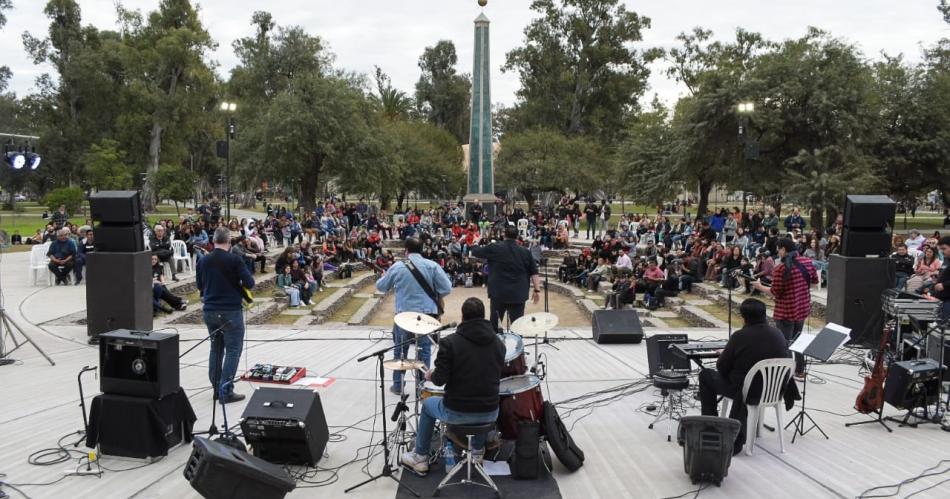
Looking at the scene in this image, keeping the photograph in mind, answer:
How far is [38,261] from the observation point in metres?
17.0

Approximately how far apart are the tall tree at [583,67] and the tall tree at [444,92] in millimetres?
17144

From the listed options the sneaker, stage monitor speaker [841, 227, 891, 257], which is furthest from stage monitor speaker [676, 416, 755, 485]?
stage monitor speaker [841, 227, 891, 257]

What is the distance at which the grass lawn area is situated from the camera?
15.7 metres

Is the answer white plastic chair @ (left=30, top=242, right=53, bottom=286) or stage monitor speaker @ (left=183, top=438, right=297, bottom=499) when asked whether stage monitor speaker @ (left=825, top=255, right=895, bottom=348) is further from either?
white plastic chair @ (left=30, top=242, right=53, bottom=286)

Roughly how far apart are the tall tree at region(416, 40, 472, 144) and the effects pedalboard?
59.2 m

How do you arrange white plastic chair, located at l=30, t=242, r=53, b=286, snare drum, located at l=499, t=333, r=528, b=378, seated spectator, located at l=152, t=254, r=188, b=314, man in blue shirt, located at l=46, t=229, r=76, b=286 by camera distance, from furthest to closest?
white plastic chair, located at l=30, t=242, r=53, b=286, man in blue shirt, located at l=46, t=229, r=76, b=286, seated spectator, located at l=152, t=254, r=188, b=314, snare drum, located at l=499, t=333, r=528, b=378

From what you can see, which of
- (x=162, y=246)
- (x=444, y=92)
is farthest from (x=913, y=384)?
(x=444, y=92)

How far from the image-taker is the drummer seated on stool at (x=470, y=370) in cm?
487

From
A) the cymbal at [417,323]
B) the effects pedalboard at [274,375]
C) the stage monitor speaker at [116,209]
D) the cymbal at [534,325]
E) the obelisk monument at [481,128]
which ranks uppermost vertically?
the obelisk monument at [481,128]

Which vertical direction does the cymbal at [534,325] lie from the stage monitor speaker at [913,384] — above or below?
above

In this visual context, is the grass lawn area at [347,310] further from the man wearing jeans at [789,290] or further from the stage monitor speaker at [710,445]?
the stage monitor speaker at [710,445]

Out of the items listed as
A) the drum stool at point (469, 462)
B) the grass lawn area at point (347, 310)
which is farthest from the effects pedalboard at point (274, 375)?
the grass lawn area at point (347, 310)

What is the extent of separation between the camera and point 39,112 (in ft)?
152

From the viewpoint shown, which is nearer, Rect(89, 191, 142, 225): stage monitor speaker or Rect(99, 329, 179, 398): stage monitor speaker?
Rect(99, 329, 179, 398): stage monitor speaker
